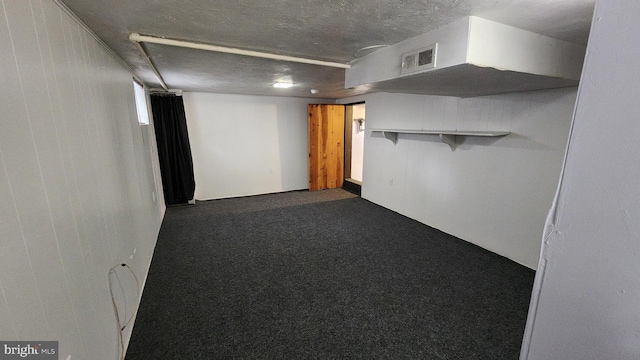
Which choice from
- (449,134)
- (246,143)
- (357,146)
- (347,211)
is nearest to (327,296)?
(347,211)

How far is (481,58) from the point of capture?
1539mm

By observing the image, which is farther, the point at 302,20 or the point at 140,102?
the point at 140,102

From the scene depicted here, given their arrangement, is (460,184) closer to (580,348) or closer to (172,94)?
(580,348)

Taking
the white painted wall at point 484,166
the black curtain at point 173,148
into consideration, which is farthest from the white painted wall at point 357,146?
the black curtain at point 173,148

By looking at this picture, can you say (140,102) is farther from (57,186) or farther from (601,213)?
(601,213)

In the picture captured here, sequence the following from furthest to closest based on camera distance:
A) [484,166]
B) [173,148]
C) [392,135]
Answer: [173,148] → [392,135] → [484,166]

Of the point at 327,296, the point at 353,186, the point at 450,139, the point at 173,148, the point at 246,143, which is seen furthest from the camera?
the point at 353,186

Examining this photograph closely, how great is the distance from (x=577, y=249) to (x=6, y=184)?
148 centimetres

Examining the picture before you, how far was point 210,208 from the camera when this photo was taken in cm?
474

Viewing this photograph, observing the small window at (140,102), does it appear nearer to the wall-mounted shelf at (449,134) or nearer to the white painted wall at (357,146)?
the wall-mounted shelf at (449,134)

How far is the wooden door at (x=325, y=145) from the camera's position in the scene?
568 cm

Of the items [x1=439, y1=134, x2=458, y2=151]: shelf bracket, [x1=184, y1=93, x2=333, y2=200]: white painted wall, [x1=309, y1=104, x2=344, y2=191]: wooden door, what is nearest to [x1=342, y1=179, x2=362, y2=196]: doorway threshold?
[x1=309, y1=104, x2=344, y2=191]: wooden door

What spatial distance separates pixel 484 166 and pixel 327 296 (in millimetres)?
2379

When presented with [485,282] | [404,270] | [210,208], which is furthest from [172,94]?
[485,282]
